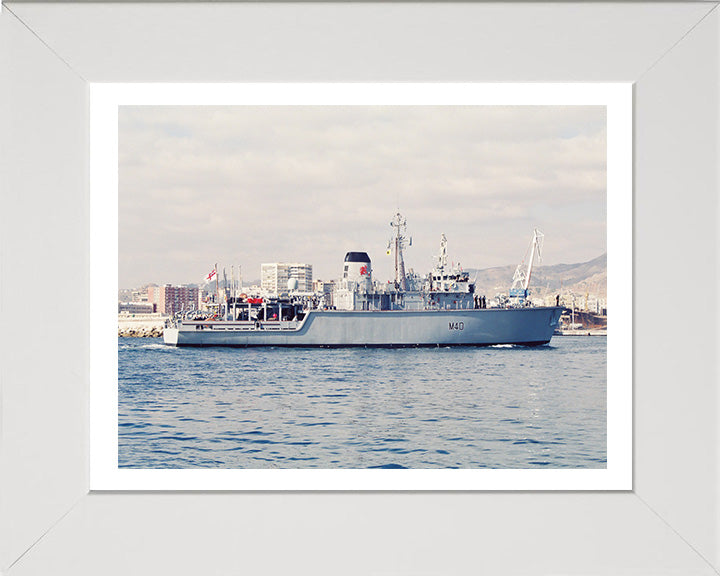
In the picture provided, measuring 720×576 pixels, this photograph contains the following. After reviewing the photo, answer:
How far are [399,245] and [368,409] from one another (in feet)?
16.2

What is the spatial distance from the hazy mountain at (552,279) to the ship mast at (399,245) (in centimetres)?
244

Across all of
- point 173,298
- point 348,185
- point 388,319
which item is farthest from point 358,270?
point 173,298

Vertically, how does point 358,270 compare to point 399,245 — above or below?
below

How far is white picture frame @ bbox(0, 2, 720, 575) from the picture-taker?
1613 millimetres

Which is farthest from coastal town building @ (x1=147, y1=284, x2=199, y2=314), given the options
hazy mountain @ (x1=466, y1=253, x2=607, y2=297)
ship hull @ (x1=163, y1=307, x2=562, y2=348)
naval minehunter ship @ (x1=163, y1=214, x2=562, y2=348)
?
hazy mountain @ (x1=466, y1=253, x2=607, y2=297)

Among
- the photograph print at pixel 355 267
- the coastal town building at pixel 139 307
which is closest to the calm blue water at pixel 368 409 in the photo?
the photograph print at pixel 355 267

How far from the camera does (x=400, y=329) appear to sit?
15.8 metres

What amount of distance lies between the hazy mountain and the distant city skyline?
0.40m
